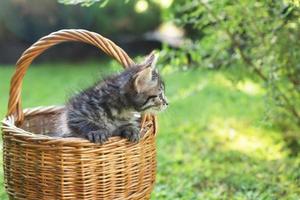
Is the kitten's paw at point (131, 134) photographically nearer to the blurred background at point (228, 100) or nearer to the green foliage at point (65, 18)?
the blurred background at point (228, 100)

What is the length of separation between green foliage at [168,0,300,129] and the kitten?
1.04 metres

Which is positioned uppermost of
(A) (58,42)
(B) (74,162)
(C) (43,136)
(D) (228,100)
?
(A) (58,42)

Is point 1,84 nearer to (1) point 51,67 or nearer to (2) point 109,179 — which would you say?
(1) point 51,67

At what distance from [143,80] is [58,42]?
1.31 ft

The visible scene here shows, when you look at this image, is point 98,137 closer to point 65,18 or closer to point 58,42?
point 58,42

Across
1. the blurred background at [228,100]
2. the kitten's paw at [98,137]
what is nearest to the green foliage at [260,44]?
the blurred background at [228,100]

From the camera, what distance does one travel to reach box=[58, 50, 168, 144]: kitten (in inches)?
90.7

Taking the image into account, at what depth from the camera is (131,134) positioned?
223 centimetres

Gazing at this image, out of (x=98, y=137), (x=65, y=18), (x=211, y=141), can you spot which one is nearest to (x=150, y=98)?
(x=98, y=137)

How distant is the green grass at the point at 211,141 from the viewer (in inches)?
134

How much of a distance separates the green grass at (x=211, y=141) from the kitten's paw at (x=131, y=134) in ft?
1.62

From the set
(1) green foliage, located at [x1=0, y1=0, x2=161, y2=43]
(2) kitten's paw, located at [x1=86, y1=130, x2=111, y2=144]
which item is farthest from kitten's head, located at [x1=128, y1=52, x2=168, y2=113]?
(1) green foliage, located at [x1=0, y1=0, x2=161, y2=43]

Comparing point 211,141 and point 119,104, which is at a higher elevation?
point 119,104

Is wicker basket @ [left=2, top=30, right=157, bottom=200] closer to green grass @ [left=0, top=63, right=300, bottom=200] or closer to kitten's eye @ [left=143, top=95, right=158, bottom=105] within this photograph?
kitten's eye @ [left=143, top=95, right=158, bottom=105]
